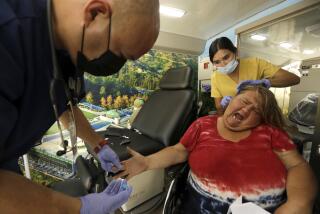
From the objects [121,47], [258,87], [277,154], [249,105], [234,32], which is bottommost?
[277,154]

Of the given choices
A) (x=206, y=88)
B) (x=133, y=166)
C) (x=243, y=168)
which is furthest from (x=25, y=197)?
(x=206, y=88)

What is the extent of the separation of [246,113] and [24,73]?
112 centimetres

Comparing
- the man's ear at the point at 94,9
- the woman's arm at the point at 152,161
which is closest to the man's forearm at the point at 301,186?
the woman's arm at the point at 152,161

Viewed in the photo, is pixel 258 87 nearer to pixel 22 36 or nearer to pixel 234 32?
pixel 22 36

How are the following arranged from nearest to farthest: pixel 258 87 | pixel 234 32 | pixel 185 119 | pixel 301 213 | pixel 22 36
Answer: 1. pixel 22 36
2. pixel 301 213
3. pixel 258 87
4. pixel 185 119
5. pixel 234 32

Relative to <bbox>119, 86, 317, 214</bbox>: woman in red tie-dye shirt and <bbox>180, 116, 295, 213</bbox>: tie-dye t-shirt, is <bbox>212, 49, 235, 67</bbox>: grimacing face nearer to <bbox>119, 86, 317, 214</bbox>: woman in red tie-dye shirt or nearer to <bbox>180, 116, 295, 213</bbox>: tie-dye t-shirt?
<bbox>119, 86, 317, 214</bbox>: woman in red tie-dye shirt

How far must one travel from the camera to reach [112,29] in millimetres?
550

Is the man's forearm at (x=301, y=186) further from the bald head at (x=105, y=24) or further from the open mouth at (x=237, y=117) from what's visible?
the bald head at (x=105, y=24)

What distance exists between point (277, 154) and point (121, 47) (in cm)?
104

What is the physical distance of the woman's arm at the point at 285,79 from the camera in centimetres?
160

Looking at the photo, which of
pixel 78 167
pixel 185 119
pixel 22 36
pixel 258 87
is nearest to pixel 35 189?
pixel 22 36

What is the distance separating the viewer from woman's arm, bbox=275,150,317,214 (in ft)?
3.08

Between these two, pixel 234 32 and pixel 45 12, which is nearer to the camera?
pixel 45 12

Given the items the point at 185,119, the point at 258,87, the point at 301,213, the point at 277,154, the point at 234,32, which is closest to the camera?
the point at 301,213
